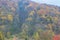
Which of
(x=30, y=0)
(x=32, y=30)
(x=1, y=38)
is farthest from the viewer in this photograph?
(x=30, y=0)

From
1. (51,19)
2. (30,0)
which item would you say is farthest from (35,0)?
(51,19)

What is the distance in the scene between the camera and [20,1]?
6.31ft

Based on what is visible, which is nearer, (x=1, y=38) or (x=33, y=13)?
(x=1, y=38)

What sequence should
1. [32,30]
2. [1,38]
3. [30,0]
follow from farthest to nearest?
[30,0], [32,30], [1,38]

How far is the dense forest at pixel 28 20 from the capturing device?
5.81ft

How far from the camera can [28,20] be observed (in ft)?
6.05

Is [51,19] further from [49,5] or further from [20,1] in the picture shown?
[20,1]

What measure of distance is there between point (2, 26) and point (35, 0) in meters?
0.53

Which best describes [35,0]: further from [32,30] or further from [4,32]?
[4,32]

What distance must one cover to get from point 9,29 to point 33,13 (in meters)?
0.35

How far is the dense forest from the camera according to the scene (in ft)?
5.81

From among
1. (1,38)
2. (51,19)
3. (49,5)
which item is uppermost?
(49,5)

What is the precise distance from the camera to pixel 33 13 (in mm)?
1865

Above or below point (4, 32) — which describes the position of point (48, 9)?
above
